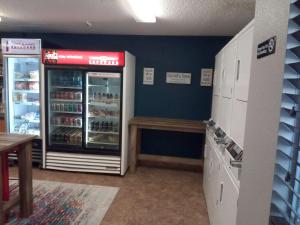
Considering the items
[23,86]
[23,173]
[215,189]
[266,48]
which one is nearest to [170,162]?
[215,189]

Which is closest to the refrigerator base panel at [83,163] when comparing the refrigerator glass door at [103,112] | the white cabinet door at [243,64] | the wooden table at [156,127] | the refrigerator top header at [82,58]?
the refrigerator glass door at [103,112]

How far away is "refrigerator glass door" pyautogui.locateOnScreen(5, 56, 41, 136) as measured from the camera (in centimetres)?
375

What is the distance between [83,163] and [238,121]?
105 inches

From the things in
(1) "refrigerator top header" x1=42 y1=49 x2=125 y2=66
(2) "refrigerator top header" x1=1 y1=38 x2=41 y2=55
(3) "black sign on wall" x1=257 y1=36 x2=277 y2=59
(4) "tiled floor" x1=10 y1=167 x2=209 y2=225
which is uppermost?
(2) "refrigerator top header" x1=1 y1=38 x2=41 y2=55

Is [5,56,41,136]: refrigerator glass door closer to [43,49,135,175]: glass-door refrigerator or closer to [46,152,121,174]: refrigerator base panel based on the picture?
[43,49,135,175]: glass-door refrigerator

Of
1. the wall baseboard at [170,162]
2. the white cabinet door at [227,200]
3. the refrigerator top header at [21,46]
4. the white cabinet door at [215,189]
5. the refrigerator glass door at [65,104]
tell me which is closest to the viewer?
the white cabinet door at [227,200]

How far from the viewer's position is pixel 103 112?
380 cm

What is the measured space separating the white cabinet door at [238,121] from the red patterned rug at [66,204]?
1659mm

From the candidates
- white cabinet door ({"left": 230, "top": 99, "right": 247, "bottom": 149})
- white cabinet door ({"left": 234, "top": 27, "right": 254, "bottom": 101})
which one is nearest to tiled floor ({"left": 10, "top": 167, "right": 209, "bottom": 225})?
white cabinet door ({"left": 230, "top": 99, "right": 247, "bottom": 149})

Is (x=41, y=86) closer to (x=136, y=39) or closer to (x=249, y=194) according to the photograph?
(x=136, y=39)

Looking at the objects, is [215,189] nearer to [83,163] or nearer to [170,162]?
[170,162]

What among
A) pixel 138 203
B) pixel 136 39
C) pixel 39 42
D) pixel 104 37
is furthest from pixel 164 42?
pixel 138 203

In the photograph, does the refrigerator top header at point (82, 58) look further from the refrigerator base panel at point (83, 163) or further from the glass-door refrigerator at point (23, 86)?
the refrigerator base panel at point (83, 163)

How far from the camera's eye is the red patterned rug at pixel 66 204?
242 cm
